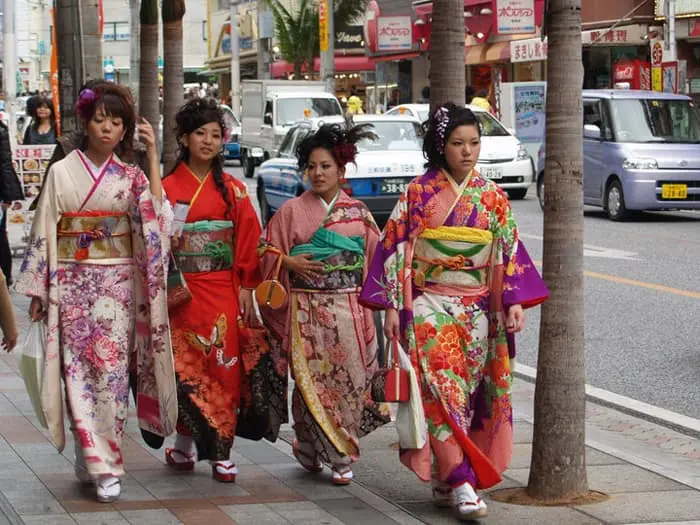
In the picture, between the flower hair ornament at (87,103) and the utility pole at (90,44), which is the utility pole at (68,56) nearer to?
the utility pole at (90,44)

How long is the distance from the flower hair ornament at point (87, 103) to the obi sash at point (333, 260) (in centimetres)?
112

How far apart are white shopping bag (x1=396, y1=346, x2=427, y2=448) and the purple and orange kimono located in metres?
0.06

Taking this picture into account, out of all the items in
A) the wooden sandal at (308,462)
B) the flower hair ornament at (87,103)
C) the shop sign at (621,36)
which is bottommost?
the wooden sandal at (308,462)

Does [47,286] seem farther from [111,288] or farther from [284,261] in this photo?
[284,261]

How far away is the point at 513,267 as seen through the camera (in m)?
6.22

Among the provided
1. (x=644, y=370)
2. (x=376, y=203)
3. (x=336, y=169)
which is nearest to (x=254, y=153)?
(x=376, y=203)

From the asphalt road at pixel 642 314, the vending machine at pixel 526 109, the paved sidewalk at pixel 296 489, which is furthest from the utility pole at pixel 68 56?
the vending machine at pixel 526 109

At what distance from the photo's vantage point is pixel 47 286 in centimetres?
645

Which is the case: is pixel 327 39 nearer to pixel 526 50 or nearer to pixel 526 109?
pixel 526 50

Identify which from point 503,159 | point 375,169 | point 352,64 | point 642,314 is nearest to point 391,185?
point 375,169

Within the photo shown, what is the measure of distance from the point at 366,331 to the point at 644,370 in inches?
152

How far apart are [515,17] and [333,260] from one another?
2832cm

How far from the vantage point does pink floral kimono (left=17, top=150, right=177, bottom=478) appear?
6.48m

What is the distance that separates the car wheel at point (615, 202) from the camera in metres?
20.9
